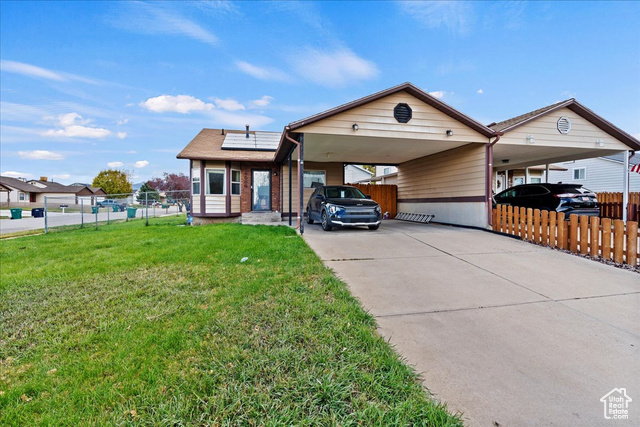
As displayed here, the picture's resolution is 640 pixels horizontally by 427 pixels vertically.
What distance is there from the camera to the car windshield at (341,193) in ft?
33.2

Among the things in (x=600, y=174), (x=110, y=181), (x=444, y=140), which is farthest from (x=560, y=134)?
(x=110, y=181)

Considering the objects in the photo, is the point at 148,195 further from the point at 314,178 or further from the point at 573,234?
the point at 573,234

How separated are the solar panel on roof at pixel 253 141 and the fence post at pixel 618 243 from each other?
1238 cm

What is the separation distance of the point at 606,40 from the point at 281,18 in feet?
38.2

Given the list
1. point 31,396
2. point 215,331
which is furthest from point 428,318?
point 31,396

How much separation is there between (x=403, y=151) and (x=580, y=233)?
6.99 meters

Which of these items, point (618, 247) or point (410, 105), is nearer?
point (618, 247)

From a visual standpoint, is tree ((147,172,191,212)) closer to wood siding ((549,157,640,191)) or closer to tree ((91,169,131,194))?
tree ((91,169,131,194))

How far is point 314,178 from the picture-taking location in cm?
1485

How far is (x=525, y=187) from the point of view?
1080 cm

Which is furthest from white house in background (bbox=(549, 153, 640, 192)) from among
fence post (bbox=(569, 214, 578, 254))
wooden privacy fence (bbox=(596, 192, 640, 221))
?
fence post (bbox=(569, 214, 578, 254))

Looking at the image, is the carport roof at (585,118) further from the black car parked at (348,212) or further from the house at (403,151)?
the black car parked at (348,212)

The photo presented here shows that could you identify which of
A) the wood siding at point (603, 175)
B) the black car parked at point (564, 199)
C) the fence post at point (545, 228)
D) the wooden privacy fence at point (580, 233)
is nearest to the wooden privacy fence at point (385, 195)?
the black car parked at point (564, 199)

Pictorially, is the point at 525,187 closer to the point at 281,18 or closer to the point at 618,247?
the point at 618,247
